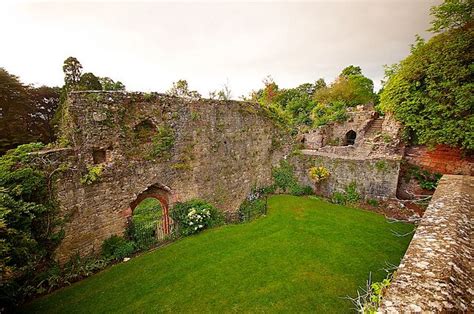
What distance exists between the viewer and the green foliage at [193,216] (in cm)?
894

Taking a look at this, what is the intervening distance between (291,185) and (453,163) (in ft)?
24.3

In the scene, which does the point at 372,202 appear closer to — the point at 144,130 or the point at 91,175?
the point at 144,130

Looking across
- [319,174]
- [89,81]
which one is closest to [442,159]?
[319,174]

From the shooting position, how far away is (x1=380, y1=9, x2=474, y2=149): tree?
9203 mm

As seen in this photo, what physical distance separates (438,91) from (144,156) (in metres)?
12.7

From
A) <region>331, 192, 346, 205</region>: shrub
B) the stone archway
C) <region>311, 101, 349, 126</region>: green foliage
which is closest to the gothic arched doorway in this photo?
the stone archway

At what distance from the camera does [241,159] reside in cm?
1166

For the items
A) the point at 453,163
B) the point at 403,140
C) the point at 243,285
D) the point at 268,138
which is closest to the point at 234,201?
the point at 268,138

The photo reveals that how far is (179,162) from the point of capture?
939 centimetres

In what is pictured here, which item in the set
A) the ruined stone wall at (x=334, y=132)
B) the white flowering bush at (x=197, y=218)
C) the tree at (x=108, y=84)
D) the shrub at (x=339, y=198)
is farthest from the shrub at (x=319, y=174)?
the tree at (x=108, y=84)

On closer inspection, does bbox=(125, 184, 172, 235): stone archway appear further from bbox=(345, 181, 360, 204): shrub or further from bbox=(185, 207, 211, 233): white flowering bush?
bbox=(345, 181, 360, 204): shrub

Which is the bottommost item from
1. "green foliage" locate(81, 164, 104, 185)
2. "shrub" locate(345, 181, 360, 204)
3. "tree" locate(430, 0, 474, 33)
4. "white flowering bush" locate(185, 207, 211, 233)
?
"white flowering bush" locate(185, 207, 211, 233)

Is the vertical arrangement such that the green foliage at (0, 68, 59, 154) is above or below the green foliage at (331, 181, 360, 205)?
above

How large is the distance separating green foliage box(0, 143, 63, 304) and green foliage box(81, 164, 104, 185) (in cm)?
92
